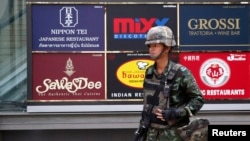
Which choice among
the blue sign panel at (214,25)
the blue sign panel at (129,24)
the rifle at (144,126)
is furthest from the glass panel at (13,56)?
the rifle at (144,126)

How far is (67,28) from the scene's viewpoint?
7.75 meters

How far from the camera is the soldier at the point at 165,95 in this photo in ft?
14.0

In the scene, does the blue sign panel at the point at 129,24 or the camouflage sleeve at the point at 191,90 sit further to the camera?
the blue sign panel at the point at 129,24

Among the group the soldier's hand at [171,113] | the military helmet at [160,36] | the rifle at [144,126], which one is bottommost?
the rifle at [144,126]

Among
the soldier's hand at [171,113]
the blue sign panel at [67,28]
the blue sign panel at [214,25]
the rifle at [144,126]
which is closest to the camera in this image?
the soldier's hand at [171,113]

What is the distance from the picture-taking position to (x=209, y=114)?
7809 mm

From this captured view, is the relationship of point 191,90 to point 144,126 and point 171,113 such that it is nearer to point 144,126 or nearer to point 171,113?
point 171,113

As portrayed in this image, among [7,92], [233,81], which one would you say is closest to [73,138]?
[7,92]

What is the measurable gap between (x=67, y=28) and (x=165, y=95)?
12.3 ft

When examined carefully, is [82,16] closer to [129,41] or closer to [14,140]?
[129,41]

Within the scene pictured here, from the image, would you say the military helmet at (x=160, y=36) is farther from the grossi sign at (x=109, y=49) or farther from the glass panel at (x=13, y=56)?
the glass panel at (x=13, y=56)

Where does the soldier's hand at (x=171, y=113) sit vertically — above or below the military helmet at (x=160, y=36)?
below

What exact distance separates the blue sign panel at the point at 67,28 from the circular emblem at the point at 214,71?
1.53 m

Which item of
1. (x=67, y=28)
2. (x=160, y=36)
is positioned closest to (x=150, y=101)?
(x=160, y=36)
